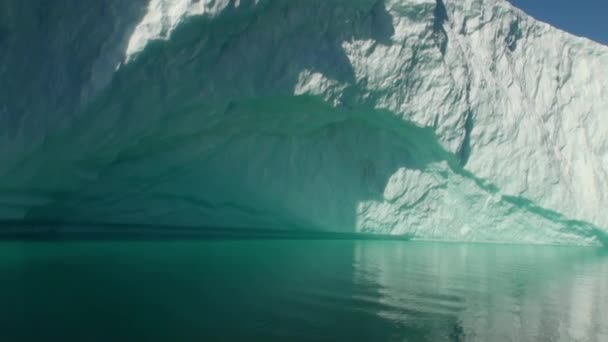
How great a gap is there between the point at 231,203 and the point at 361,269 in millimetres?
5521

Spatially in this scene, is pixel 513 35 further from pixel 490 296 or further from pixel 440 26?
pixel 490 296

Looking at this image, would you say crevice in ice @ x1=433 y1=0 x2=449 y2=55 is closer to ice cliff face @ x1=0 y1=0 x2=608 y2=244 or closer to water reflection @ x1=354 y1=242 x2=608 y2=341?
ice cliff face @ x1=0 y1=0 x2=608 y2=244

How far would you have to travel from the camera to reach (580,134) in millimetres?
14133

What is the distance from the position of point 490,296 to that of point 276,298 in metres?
2.52

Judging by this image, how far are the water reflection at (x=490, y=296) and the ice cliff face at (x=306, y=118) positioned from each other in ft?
11.5

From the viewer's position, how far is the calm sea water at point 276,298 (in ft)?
12.3

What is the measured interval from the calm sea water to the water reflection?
0.02 metres

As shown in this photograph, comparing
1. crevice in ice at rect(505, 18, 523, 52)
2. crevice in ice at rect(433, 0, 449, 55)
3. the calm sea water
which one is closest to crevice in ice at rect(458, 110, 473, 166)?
crevice in ice at rect(433, 0, 449, 55)

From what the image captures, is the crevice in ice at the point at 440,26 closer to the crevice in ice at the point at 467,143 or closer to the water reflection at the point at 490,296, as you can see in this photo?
the crevice in ice at the point at 467,143

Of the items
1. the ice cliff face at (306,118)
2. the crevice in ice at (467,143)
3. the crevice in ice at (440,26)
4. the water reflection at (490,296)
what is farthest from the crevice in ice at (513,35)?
the water reflection at (490,296)

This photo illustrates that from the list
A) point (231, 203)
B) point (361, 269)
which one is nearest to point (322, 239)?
point (231, 203)

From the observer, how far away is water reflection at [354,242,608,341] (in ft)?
13.9

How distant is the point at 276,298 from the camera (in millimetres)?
4863

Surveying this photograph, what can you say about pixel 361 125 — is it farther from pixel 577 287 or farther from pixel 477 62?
pixel 577 287
